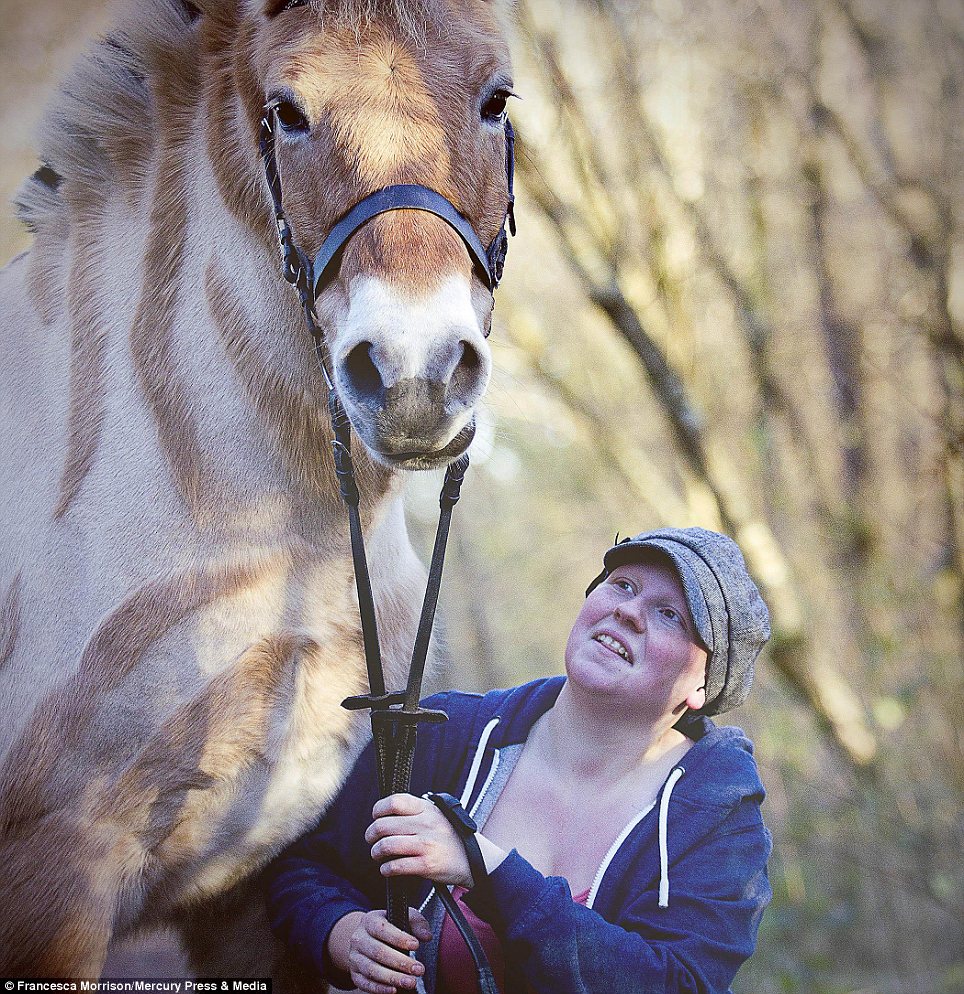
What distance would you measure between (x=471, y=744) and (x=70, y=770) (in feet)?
1.91

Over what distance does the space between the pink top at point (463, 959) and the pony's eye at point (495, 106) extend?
1105 millimetres

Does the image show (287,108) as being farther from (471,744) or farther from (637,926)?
(637,926)

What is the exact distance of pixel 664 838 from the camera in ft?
4.30

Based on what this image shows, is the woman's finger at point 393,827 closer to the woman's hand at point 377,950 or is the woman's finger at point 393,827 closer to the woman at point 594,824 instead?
the woman at point 594,824

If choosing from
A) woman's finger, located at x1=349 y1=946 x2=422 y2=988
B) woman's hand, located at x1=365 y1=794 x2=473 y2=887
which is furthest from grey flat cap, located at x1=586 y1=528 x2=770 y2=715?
woman's finger, located at x1=349 y1=946 x2=422 y2=988

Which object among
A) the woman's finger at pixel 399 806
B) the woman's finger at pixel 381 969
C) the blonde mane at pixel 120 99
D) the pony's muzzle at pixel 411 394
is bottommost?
the woman's finger at pixel 381 969

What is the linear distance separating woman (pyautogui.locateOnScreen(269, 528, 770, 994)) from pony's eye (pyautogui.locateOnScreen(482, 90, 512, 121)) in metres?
0.67

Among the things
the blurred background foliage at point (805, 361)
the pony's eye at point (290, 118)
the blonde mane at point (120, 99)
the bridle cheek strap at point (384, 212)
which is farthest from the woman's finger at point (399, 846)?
the blurred background foliage at point (805, 361)

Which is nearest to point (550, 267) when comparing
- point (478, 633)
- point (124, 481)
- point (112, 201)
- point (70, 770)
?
point (112, 201)

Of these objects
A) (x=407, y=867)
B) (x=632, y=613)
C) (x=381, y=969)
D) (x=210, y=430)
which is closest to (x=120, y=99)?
(x=210, y=430)

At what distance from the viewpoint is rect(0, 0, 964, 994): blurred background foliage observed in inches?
133

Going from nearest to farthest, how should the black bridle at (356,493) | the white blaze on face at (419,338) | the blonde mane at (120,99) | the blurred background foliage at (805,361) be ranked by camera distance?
the white blaze on face at (419,338), the black bridle at (356,493), the blonde mane at (120,99), the blurred background foliage at (805,361)

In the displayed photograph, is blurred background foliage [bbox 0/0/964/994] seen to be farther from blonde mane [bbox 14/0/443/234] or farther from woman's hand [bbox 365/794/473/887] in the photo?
woman's hand [bbox 365/794/473/887]

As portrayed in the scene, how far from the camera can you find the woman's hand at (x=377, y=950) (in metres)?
1.21
